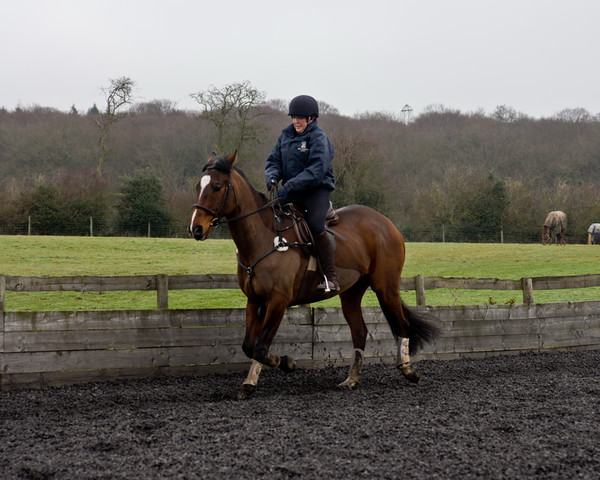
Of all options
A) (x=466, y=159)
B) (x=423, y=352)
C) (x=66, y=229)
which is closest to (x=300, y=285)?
(x=423, y=352)

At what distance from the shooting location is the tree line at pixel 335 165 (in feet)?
112

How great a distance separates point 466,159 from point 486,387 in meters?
51.0

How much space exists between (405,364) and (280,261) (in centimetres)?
192

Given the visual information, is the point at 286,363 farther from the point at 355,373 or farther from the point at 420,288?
the point at 420,288

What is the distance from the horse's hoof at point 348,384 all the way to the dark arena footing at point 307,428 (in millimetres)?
113

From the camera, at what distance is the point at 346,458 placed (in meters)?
3.85

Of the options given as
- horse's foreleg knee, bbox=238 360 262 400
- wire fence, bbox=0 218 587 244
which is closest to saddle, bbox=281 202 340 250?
horse's foreleg knee, bbox=238 360 262 400

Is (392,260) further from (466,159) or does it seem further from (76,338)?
(466,159)

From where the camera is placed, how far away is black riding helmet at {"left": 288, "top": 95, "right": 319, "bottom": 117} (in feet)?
19.8

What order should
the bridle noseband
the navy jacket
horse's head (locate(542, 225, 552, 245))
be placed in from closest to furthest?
the bridle noseband
the navy jacket
horse's head (locate(542, 225, 552, 245))

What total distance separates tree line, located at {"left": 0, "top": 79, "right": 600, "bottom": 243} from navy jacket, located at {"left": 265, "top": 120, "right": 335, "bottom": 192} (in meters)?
28.0

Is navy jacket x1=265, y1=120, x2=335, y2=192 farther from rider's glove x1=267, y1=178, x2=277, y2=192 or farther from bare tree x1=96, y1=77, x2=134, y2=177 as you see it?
bare tree x1=96, y1=77, x2=134, y2=177

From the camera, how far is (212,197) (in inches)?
212

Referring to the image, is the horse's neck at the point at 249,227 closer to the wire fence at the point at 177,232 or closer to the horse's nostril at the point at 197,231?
the horse's nostril at the point at 197,231
